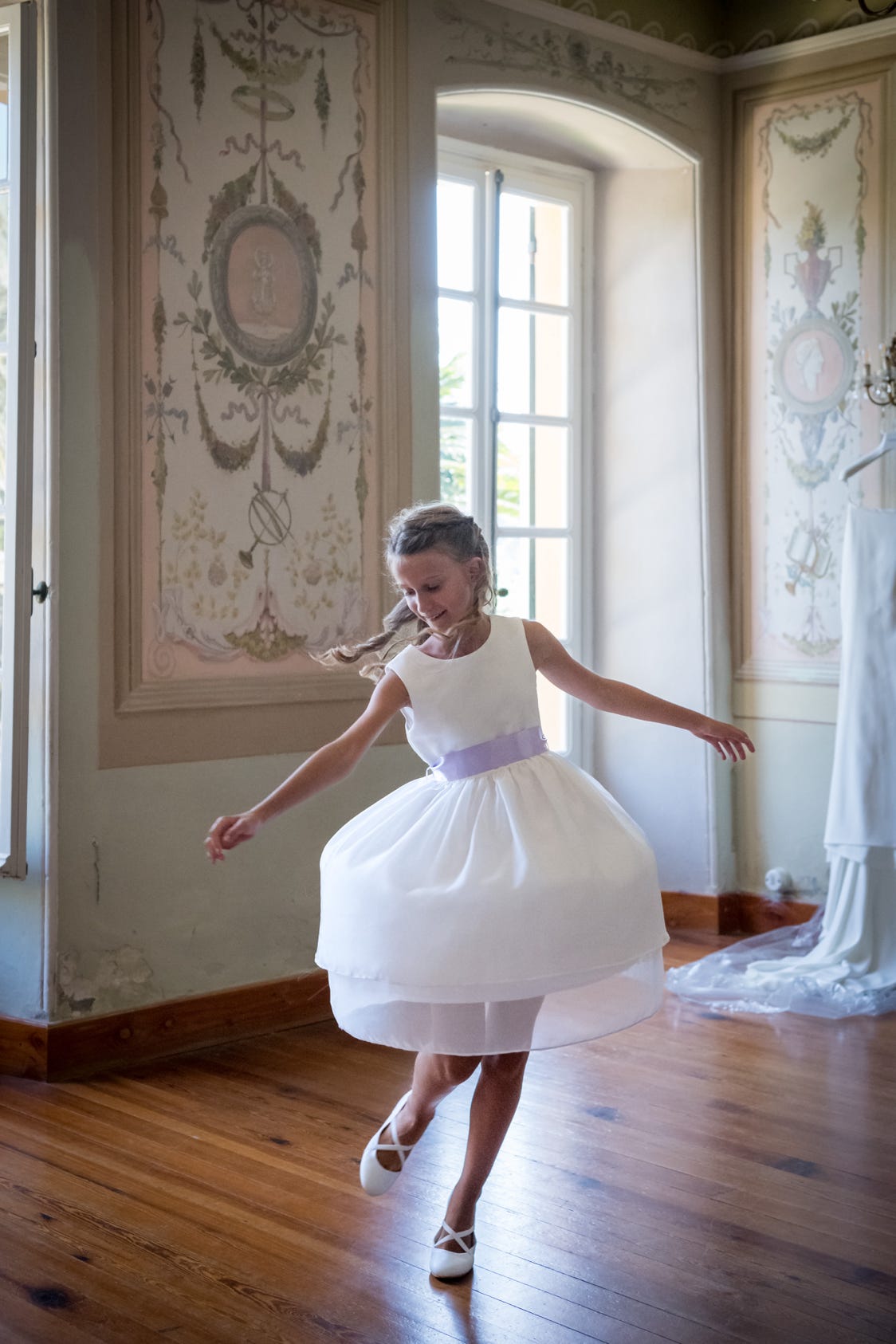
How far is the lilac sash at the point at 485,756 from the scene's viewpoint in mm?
2348

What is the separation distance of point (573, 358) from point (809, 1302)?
3506mm

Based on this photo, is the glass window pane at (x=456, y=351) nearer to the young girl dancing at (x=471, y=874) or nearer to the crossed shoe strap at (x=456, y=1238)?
the young girl dancing at (x=471, y=874)

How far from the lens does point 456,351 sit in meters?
4.64

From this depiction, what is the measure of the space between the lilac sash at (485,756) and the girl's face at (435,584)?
0.66 ft

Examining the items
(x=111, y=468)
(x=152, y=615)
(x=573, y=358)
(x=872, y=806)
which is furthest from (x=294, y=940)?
(x=573, y=358)

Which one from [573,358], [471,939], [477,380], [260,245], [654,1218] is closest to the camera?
[471,939]

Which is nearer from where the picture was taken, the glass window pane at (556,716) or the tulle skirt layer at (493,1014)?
the tulle skirt layer at (493,1014)

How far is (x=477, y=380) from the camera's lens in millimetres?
4691

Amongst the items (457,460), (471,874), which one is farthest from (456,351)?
(471,874)

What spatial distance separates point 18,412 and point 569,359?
236 centimetres

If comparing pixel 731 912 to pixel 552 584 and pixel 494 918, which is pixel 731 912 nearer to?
pixel 552 584

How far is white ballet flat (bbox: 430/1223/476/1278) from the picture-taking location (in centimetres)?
226

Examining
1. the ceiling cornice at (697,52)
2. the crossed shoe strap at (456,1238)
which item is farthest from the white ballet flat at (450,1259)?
the ceiling cornice at (697,52)

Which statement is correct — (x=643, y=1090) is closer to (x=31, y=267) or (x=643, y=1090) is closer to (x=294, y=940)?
(x=294, y=940)
